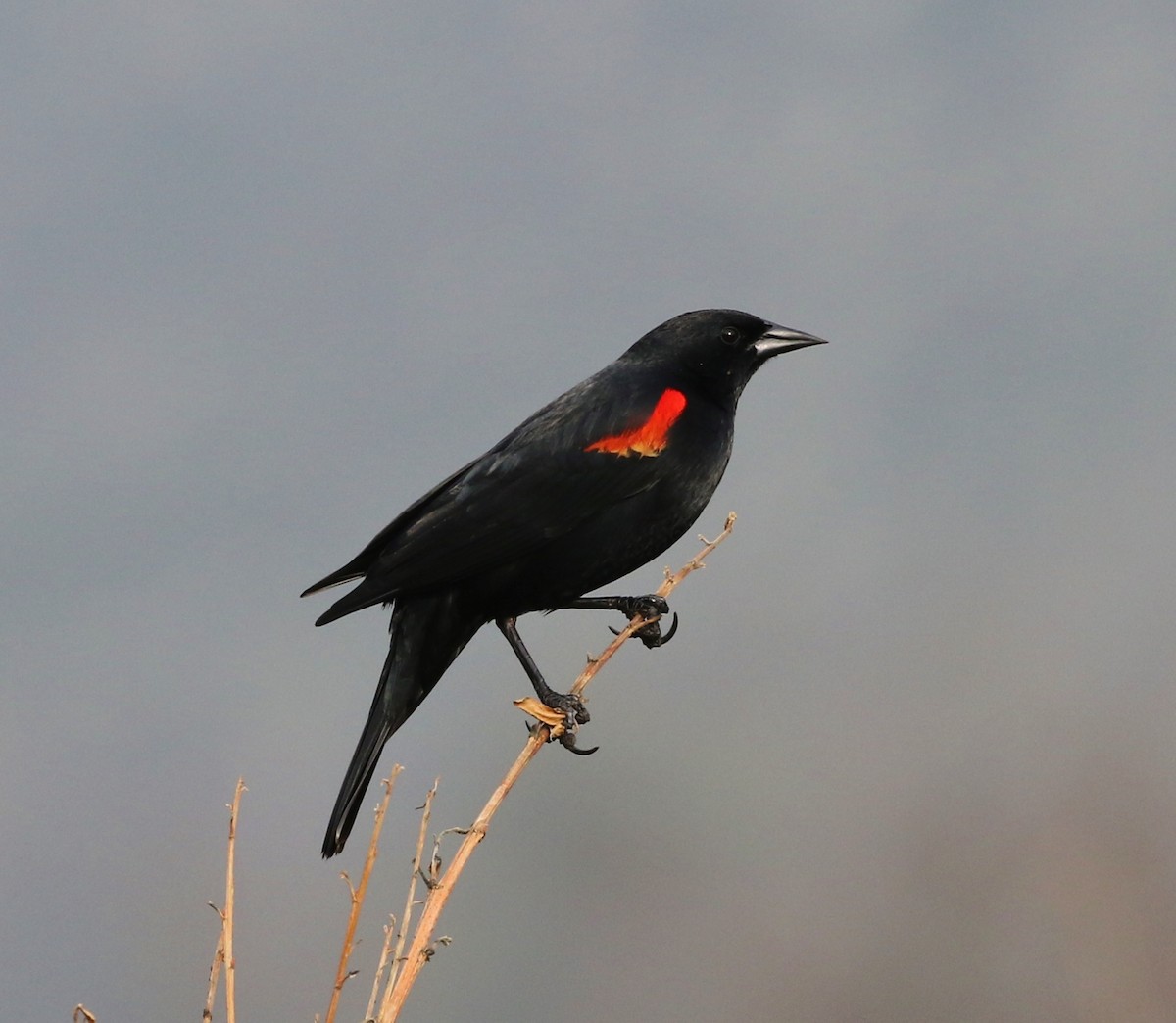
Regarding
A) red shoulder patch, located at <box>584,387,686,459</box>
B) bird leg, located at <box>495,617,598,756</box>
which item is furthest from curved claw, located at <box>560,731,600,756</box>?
red shoulder patch, located at <box>584,387,686,459</box>

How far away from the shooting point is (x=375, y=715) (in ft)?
14.3

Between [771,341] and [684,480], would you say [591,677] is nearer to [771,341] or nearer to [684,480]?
[684,480]

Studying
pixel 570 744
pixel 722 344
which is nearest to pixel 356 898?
pixel 570 744

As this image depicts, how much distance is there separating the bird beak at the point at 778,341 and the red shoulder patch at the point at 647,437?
686 millimetres

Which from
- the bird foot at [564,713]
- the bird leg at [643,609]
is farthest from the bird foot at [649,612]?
the bird foot at [564,713]

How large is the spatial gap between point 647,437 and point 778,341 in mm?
956

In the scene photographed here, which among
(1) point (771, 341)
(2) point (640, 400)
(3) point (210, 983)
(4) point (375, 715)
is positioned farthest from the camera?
(1) point (771, 341)

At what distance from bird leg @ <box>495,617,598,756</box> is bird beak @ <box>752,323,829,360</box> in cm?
157

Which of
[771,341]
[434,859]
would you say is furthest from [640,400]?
[434,859]

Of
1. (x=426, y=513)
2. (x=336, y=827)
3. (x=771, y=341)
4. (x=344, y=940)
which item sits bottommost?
(x=344, y=940)

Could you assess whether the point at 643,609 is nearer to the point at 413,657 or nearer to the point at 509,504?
the point at 509,504

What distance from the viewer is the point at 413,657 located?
439 centimetres

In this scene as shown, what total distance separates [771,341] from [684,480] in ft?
3.21

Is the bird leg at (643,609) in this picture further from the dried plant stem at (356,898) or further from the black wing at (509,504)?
the dried plant stem at (356,898)
